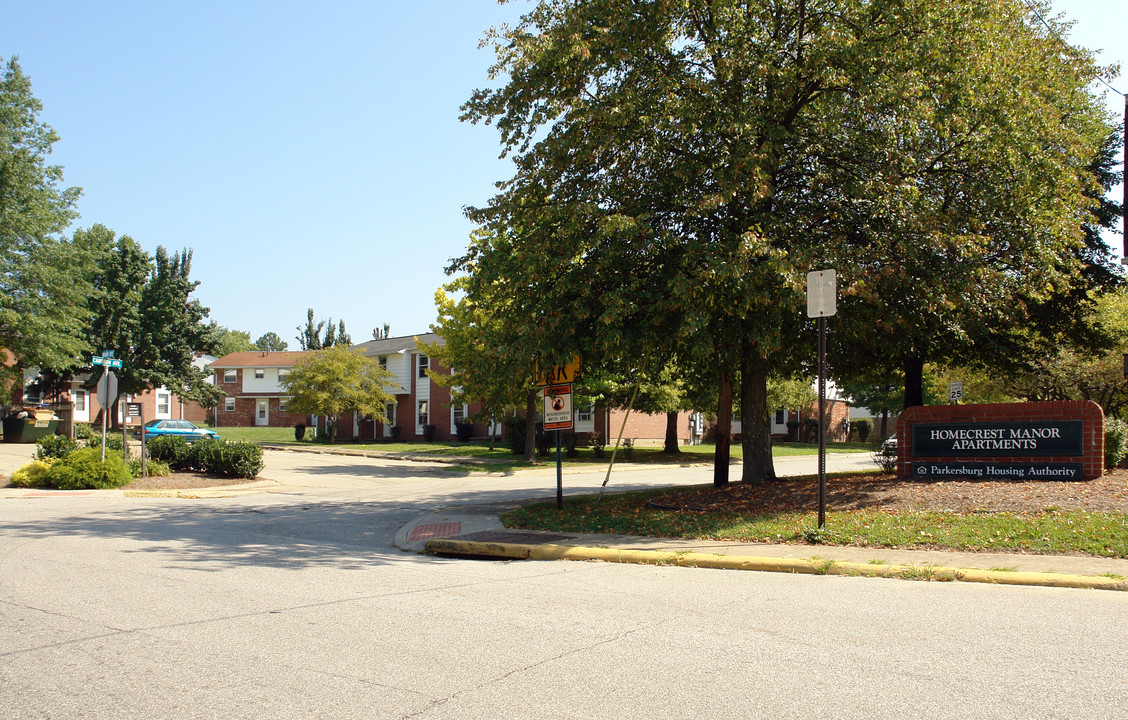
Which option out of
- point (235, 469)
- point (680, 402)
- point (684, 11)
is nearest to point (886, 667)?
point (684, 11)

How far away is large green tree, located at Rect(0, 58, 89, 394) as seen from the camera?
104ft

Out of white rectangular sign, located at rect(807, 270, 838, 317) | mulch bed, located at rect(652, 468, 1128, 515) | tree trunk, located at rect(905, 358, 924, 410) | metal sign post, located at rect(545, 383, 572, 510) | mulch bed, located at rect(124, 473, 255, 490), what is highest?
white rectangular sign, located at rect(807, 270, 838, 317)

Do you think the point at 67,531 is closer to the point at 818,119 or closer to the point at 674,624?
the point at 674,624

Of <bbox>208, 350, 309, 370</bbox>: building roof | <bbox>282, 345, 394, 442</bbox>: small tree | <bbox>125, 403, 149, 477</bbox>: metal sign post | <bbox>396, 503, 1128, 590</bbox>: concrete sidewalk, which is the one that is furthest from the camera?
<bbox>208, 350, 309, 370</bbox>: building roof

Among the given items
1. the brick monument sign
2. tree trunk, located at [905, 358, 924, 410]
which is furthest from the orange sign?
tree trunk, located at [905, 358, 924, 410]

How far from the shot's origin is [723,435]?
1722 cm

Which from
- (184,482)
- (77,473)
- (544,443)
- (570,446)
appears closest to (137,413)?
(77,473)

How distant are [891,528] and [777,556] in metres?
2.16

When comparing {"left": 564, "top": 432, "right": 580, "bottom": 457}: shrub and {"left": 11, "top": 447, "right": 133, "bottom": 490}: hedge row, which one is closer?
{"left": 11, "top": 447, "right": 133, "bottom": 490}: hedge row

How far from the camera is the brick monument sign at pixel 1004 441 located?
13.2m

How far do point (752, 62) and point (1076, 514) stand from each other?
803 centimetres

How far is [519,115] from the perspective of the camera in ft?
48.1

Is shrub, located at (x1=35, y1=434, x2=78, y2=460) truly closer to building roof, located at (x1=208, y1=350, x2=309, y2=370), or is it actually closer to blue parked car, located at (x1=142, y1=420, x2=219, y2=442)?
blue parked car, located at (x1=142, y1=420, x2=219, y2=442)

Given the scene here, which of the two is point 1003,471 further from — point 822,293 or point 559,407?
point 559,407
